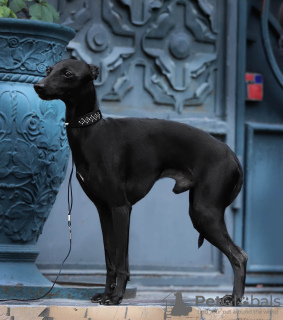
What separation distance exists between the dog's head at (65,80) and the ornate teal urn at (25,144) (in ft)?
1.55

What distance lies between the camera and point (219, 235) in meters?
2.70

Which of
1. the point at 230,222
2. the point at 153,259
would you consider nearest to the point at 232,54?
the point at 230,222

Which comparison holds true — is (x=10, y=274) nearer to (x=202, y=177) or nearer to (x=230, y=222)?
(x=202, y=177)

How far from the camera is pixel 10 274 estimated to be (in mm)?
3115

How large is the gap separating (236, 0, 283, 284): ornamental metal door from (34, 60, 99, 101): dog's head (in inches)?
79.6

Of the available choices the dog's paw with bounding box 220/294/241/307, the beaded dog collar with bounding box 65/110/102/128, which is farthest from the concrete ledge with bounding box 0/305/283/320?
the beaded dog collar with bounding box 65/110/102/128

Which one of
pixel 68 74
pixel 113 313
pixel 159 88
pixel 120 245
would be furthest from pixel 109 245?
pixel 159 88

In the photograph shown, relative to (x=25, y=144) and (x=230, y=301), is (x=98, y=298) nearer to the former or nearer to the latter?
(x=230, y=301)

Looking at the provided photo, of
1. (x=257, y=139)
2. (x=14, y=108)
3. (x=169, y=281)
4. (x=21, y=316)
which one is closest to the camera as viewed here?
(x=21, y=316)

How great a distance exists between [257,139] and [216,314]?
2133 millimetres

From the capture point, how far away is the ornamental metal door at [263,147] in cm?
457

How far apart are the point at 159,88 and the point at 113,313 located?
2058 mm

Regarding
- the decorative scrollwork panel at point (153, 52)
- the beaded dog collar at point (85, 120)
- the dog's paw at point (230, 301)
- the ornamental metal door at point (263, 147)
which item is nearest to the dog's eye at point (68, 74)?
the beaded dog collar at point (85, 120)

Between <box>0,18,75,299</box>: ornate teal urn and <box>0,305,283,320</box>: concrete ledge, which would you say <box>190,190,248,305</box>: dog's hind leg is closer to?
<box>0,305,283,320</box>: concrete ledge
